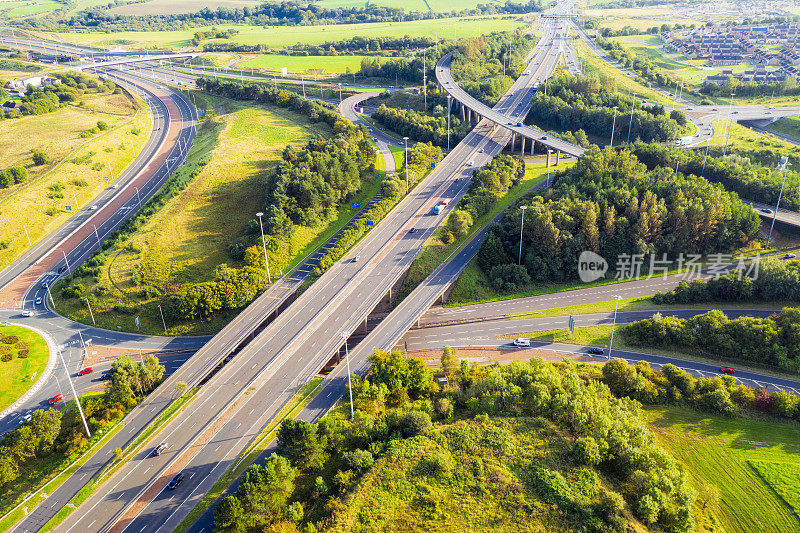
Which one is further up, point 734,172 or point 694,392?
point 734,172

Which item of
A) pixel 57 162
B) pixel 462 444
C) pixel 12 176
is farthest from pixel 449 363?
pixel 57 162

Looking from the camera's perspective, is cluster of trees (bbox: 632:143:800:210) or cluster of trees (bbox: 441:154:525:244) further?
cluster of trees (bbox: 632:143:800:210)

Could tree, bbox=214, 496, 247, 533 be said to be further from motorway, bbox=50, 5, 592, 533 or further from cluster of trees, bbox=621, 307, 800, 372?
cluster of trees, bbox=621, 307, 800, 372

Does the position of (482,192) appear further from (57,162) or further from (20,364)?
(57,162)

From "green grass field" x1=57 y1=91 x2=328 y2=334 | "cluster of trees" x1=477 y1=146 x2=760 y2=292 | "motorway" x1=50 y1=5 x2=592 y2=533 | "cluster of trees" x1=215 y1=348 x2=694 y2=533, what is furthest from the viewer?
"cluster of trees" x1=477 y1=146 x2=760 y2=292

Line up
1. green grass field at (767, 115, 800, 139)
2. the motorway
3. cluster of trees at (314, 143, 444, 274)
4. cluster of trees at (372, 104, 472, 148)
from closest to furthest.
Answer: the motorway < cluster of trees at (314, 143, 444, 274) < green grass field at (767, 115, 800, 139) < cluster of trees at (372, 104, 472, 148)

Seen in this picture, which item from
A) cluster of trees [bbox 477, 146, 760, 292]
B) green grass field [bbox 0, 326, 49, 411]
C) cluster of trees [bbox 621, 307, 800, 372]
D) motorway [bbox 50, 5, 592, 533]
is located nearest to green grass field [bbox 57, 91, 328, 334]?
green grass field [bbox 0, 326, 49, 411]
